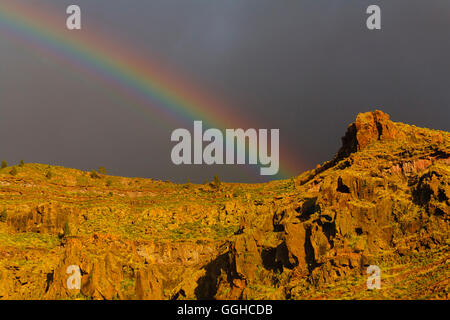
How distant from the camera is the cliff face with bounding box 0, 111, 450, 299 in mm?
39906

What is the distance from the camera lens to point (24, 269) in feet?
201

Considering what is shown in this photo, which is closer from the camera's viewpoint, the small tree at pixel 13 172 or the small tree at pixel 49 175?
the small tree at pixel 13 172

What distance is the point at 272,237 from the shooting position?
5109 cm

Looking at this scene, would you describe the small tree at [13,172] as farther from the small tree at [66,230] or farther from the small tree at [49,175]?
the small tree at [66,230]

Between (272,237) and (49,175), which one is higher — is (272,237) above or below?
below

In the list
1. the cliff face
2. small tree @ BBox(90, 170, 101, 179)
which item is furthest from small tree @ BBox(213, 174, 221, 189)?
small tree @ BBox(90, 170, 101, 179)

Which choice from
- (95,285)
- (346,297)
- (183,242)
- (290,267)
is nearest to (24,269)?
(95,285)

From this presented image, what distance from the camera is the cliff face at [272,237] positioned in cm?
3991

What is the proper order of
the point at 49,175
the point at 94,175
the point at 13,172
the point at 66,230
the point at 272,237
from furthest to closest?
the point at 94,175, the point at 49,175, the point at 13,172, the point at 66,230, the point at 272,237

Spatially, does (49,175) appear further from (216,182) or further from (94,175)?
(216,182)

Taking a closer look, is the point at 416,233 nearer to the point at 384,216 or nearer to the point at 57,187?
the point at 384,216

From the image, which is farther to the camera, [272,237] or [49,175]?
[49,175]

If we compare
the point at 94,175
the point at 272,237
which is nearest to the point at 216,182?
the point at 94,175

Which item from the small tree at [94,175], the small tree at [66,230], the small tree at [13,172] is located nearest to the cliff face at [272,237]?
the small tree at [66,230]
